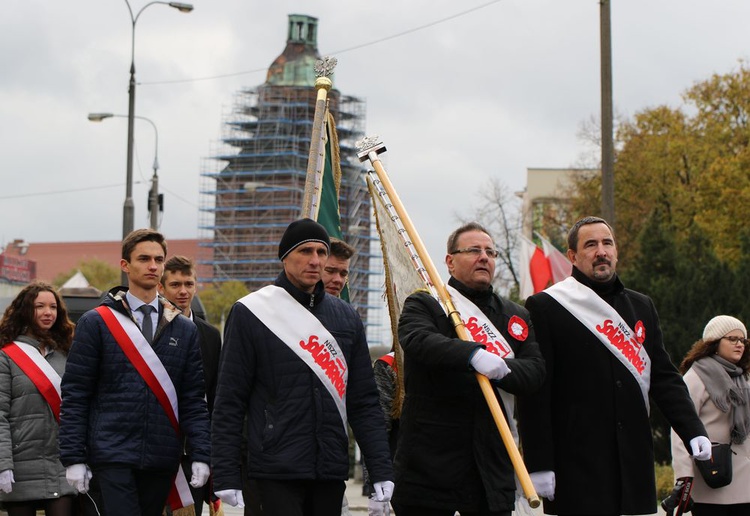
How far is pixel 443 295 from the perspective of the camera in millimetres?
6566

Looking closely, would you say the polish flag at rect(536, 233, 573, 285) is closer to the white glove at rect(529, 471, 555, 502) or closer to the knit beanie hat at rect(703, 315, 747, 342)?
the knit beanie hat at rect(703, 315, 747, 342)

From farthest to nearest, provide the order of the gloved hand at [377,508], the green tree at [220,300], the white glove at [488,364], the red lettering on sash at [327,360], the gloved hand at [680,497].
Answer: the green tree at [220,300]
the gloved hand at [680,497]
the gloved hand at [377,508]
the red lettering on sash at [327,360]
the white glove at [488,364]

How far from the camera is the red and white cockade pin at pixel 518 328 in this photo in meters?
6.52

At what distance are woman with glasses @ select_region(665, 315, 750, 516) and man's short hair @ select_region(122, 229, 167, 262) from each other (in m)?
3.57

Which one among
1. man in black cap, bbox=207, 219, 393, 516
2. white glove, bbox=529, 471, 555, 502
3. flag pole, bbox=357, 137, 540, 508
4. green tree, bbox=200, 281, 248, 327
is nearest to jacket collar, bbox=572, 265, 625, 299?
flag pole, bbox=357, 137, 540, 508

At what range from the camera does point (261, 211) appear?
490 feet

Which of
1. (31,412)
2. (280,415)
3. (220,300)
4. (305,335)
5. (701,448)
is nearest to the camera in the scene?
(280,415)

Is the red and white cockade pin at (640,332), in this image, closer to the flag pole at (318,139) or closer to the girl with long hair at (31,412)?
the flag pole at (318,139)

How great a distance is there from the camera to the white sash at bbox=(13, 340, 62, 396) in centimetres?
813

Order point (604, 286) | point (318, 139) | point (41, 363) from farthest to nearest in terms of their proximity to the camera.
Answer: point (318, 139) → point (41, 363) → point (604, 286)

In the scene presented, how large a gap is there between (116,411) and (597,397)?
224 cm

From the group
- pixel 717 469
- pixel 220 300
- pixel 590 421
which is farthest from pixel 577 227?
pixel 220 300

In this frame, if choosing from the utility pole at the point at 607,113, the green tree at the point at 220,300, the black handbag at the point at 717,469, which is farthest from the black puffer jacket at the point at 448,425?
the green tree at the point at 220,300

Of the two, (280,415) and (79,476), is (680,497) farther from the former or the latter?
(79,476)
